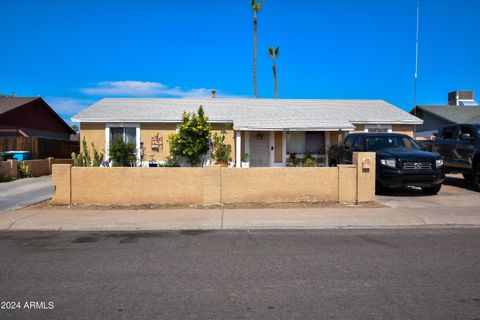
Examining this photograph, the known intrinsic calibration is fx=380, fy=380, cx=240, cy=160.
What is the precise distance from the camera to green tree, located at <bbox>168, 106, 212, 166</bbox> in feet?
53.8

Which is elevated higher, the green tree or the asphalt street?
the green tree

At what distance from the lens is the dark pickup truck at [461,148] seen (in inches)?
471

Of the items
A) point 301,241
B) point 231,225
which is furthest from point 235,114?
point 301,241

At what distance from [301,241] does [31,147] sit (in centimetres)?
1802

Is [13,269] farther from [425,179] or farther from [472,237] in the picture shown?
[425,179]

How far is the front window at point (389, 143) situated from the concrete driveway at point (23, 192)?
1021 cm

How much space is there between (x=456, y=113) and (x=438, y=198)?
22816 mm

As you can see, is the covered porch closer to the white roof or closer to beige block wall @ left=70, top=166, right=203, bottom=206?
the white roof

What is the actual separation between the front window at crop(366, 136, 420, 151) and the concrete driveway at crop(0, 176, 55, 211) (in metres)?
10.2

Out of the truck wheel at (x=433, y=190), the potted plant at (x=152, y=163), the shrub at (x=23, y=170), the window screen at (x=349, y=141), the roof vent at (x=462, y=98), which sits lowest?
the truck wheel at (x=433, y=190)

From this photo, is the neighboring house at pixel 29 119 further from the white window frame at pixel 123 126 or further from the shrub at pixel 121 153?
the shrub at pixel 121 153

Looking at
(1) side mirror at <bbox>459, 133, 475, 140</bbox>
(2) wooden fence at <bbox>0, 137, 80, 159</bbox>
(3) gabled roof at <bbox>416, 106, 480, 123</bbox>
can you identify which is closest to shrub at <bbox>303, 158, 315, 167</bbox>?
(1) side mirror at <bbox>459, 133, 475, 140</bbox>

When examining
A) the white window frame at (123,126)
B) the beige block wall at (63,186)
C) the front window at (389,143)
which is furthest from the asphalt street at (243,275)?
the white window frame at (123,126)

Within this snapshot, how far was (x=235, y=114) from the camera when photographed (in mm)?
18719
